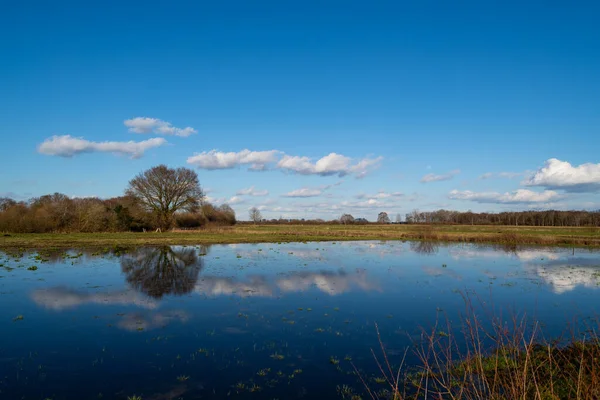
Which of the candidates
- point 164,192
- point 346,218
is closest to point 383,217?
point 346,218

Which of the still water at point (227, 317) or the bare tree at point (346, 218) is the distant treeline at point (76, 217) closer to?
the still water at point (227, 317)

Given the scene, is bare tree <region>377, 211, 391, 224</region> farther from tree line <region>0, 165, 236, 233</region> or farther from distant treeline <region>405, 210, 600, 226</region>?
tree line <region>0, 165, 236, 233</region>

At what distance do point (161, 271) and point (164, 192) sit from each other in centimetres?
4067

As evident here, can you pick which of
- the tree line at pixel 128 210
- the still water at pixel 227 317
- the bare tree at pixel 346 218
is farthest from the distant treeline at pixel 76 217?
the bare tree at pixel 346 218

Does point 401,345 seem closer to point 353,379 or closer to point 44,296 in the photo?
point 353,379

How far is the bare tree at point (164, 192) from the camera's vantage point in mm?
59281

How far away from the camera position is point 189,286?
17.9 m

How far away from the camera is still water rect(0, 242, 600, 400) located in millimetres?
7930

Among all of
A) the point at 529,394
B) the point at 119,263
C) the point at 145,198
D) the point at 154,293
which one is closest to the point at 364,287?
the point at 154,293

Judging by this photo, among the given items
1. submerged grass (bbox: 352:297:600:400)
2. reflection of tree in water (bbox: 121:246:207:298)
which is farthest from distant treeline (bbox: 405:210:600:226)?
submerged grass (bbox: 352:297:600:400)

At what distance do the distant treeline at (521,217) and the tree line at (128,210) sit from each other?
75078 mm

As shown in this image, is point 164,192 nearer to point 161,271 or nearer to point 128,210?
point 128,210

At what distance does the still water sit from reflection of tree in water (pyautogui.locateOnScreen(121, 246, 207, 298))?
0.10 metres

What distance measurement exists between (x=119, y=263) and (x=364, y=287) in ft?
53.8
